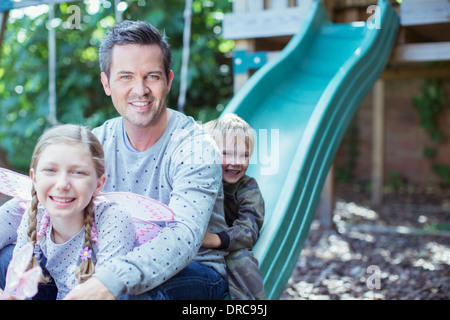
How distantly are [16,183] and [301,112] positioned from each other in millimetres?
1830

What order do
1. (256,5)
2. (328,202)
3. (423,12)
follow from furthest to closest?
(328,202) → (256,5) → (423,12)

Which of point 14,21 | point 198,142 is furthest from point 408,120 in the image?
point 198,142

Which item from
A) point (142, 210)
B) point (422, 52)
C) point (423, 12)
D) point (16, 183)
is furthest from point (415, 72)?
point (16, 183)

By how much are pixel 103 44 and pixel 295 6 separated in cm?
291

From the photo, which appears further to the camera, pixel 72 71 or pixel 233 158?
pixel 72 71

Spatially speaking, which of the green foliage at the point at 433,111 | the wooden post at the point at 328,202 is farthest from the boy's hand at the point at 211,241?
the green foliage at the point at 433,111

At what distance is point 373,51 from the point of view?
128 inches

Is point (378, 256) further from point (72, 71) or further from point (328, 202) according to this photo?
point (72, 71)

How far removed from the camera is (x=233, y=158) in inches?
67.5

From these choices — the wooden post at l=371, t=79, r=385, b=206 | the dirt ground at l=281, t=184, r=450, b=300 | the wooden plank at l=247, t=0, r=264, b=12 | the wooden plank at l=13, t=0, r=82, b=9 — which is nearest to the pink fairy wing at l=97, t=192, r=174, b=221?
the dirt ground at l=281, t=184, r=450, b=300

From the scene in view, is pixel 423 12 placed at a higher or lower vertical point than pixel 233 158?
higher

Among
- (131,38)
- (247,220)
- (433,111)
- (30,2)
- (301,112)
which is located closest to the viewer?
(131,38)

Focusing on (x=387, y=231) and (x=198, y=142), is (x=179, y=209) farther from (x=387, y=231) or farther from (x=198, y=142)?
(x=387, y=231)
